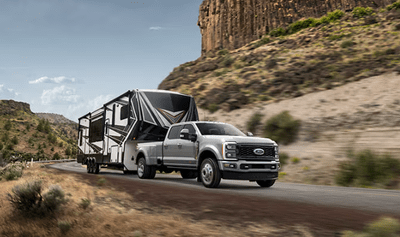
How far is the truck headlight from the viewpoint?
10836 mm

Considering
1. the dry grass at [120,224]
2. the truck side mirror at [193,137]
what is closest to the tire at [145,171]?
the truck side mirror at [193,137]

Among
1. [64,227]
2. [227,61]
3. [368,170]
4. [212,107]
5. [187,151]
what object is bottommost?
[64,227]

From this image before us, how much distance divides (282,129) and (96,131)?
10937mm

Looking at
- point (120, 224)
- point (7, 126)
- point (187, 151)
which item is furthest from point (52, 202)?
point (7, 126)

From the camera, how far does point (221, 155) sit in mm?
10891

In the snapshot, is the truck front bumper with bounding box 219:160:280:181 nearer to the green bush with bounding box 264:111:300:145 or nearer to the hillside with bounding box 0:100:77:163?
the green bush with bounding box 264:111:300:145

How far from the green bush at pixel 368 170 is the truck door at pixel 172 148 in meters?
6.34

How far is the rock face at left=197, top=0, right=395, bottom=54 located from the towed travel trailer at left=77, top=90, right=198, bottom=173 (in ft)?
172

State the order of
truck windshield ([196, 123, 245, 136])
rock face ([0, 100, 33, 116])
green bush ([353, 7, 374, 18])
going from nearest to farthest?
truck windshield ([196, 123, 245, 136]) → green bush ([353, 7, 374, 18]) → rock face ([0, 100, 33, 116])

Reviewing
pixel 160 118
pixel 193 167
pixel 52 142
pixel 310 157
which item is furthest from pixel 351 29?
pixel 52 142

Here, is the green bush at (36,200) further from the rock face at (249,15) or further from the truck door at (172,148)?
the rock face at (249,15)

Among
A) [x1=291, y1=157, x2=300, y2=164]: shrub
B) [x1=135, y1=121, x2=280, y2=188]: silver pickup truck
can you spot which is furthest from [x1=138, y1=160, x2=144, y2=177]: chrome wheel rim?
[x1=291, y1=157, x2=300, y2=164]: shrub

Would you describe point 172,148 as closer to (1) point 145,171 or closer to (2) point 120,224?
(1) point 145,171

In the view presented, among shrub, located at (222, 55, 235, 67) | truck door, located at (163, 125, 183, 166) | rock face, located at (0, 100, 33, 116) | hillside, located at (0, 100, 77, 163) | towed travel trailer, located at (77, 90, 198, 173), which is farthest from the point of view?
rock face, located at (0, 100, 33, 116)
